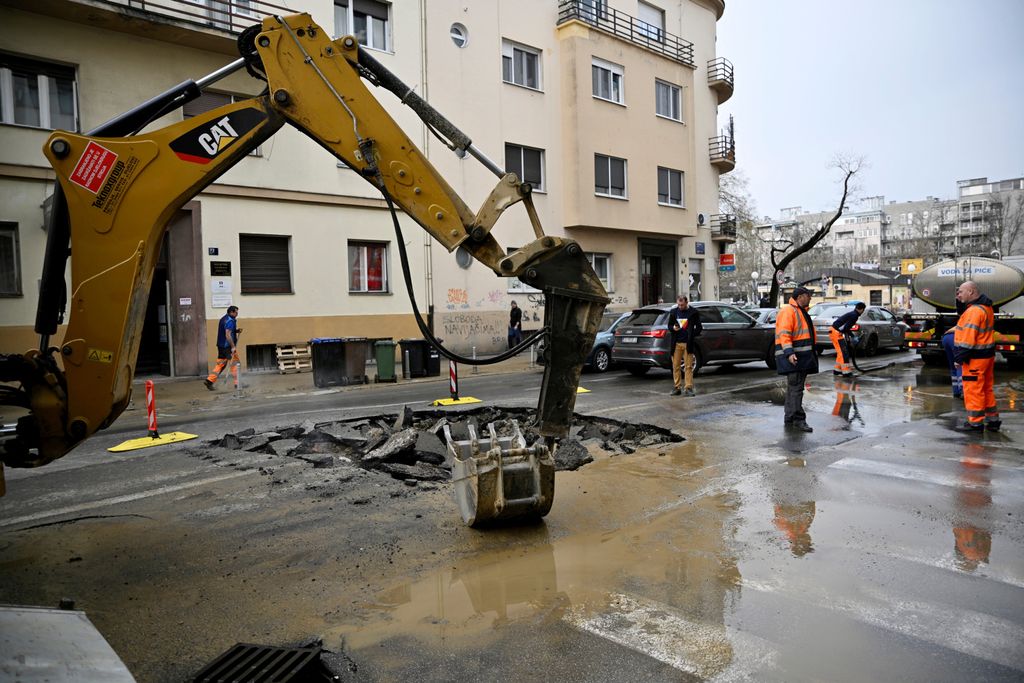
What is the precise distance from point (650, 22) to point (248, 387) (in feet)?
74.8

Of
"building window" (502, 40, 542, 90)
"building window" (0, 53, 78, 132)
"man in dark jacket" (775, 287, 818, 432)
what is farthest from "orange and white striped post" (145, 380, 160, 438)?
"building window" (502, 40, 542, 90)

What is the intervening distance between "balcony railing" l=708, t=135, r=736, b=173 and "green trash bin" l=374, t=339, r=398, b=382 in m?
20.9

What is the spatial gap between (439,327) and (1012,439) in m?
15.6

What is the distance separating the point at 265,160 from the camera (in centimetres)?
1798

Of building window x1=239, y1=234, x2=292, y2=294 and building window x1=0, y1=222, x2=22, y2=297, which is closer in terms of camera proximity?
building window x1=0, y1=222, x2=22, y2=297

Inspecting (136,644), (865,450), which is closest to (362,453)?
(136,644)

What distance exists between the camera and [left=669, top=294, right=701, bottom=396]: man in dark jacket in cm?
1290

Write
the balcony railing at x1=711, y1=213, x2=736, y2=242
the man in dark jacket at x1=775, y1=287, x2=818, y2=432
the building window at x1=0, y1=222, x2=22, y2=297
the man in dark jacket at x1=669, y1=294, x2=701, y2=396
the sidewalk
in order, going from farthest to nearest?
the balcony railing at x1=711, y1=213, x2=736, y2=242, the building window at x1=0, y1=222, x2=22, y2=297, the sidewalk, the man in dark jacket at x1=669, y1=294, x2=701, y2=396, the man in dark jacket at x1=775, y1=287, x2=818, y2=432

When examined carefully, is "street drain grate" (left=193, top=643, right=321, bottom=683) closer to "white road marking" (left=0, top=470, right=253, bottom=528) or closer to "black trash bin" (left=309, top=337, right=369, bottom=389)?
"white road marking" (left=0, top=470, right=253, bottom=528)

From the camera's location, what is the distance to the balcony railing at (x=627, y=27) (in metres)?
24.8

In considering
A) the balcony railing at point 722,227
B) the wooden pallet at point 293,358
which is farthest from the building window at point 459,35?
the balcony railing at point 722,227

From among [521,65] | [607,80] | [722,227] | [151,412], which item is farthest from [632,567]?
[722,227]

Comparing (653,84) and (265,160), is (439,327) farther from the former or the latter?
(653,84)

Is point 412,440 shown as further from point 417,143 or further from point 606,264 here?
point 606,264
